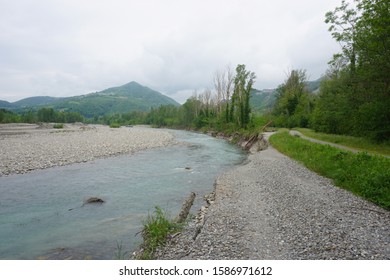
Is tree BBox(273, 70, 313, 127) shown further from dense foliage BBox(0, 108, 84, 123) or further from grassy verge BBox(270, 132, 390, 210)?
dense foliage BBox(0, 108, 84, 123)

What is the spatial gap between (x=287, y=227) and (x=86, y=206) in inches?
384

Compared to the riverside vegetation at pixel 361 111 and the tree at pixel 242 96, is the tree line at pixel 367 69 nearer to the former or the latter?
the riverside vegetation at pixel 361 111

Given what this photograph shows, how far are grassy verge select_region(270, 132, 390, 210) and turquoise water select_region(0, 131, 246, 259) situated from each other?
26.6ft

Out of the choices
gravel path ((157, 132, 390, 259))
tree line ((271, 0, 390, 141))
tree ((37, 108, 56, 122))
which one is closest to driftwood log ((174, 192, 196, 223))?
gravel path ((157, 132, 390, 259))

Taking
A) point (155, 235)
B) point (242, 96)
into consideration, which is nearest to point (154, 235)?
point (155, 235)

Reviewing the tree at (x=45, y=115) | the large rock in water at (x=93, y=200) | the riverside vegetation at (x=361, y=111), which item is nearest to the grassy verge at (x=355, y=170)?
the riverside vegetation at (x=361, y=111)

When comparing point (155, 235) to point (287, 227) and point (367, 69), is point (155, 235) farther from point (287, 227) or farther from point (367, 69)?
point (367, 69)

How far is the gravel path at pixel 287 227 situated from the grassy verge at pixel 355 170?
0.68 metres

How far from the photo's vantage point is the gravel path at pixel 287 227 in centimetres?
687

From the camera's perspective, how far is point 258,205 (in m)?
11.3

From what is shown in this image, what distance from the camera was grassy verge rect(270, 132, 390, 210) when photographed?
11.3m

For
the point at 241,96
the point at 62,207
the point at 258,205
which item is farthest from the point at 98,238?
the point at 241,96

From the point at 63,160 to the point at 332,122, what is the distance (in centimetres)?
3500
